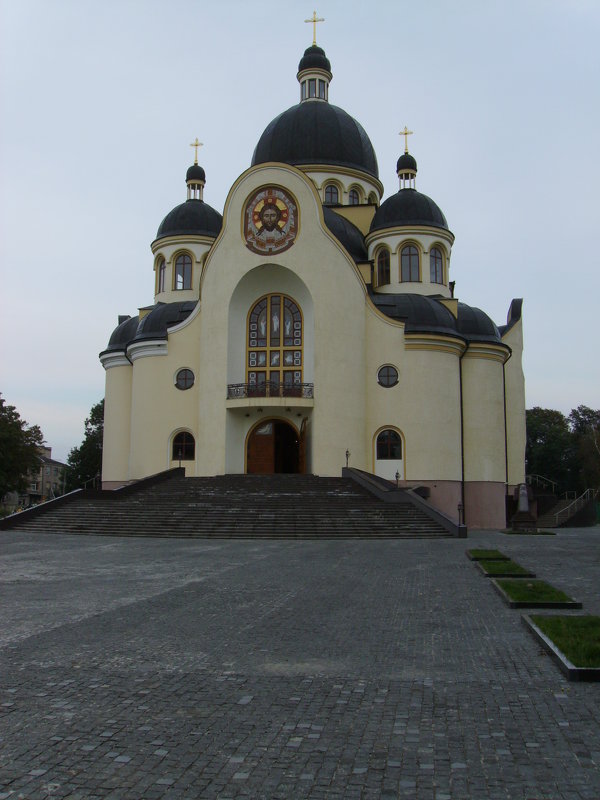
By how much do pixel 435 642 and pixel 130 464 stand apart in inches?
1139

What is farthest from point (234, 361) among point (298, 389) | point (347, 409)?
point (347, 409)

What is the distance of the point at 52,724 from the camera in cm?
514

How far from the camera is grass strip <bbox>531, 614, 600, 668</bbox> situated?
258 inches

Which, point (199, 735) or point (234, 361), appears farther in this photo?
point (234, 361)

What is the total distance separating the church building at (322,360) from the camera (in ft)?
106

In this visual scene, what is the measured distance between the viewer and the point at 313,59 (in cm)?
4228

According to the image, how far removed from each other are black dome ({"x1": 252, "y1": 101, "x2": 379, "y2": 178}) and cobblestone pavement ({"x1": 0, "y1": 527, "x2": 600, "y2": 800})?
3154 centimetres

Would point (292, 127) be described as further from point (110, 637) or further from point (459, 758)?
point (459, 758)

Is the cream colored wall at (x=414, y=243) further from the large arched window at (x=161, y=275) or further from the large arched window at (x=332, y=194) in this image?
the large arched window at (x=161, y=275)

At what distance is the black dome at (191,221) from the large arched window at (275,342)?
7.48 meters

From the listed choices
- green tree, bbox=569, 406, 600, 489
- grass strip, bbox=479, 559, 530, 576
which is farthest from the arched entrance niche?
green tree, bbox=569, 406, 600, 489

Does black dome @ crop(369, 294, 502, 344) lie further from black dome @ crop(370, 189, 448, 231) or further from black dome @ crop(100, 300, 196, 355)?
black dome @ crop(100, 300, 196, 355)

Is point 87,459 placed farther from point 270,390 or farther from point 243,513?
point 243,513

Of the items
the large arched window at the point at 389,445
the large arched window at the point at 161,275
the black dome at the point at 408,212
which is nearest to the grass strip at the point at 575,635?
the large arched window at the point at 389,445
